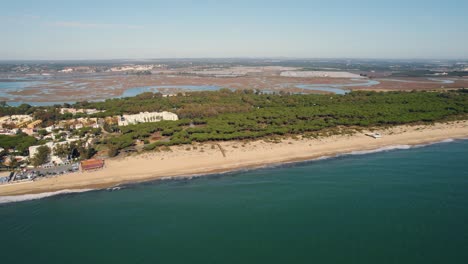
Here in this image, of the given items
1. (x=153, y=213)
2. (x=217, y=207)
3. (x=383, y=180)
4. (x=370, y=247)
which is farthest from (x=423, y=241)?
(x=153, y=213)

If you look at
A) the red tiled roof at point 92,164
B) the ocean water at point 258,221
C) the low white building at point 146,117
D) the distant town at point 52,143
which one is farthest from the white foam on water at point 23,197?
the low white building at point 146,117

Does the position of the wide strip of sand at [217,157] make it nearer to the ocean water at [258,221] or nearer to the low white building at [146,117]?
the ocean water at [258,221]

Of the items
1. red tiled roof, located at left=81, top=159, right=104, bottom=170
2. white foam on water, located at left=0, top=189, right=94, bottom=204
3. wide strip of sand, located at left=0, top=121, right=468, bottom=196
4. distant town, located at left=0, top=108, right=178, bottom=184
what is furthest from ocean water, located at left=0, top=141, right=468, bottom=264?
distant town, located at left=0, top=108, right=178, bottom=184

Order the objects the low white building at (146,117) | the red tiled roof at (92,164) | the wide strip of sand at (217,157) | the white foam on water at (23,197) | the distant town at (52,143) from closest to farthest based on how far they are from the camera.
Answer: the white foam on water at (23,197) < the wide strip of sand at (217,157) < the red tiled roof at (92,164) < the distant town at (52,143) < the low white building at (146,117)

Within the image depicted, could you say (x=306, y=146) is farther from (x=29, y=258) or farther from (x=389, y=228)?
(x=29, y=258)

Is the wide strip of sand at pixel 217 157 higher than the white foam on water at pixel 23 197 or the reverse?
higher

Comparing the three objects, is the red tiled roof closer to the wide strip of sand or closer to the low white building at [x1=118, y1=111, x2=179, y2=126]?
the wide strip of sand
